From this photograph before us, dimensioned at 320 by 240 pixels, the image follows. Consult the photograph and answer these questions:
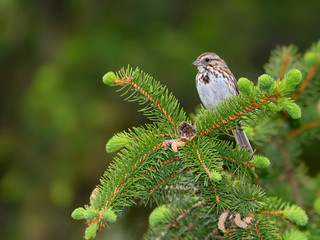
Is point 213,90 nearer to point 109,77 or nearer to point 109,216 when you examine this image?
point 109,77

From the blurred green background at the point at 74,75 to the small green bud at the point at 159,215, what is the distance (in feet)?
7.97

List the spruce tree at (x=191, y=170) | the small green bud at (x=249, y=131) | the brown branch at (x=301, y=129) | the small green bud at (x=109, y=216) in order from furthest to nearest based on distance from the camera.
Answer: the brown branch at (x=301, y=129), the small green bud at (x=249, y=131), the spruce tree at (x=191, y=170), the small green bud at (x=109, y=216)

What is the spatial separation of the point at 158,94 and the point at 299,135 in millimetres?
1155

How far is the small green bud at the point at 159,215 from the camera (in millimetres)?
1668

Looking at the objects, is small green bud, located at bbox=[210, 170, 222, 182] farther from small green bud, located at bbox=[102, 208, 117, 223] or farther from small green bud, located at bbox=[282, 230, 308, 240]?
small green bud, located at bbox=[282, 230, 308, 240]

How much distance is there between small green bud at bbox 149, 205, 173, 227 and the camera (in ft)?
5.47

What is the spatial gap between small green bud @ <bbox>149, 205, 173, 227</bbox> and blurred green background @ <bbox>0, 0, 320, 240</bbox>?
2431mm

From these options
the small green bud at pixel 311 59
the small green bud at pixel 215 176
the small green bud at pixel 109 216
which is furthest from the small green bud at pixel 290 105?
the small green bud at pixel 311 59

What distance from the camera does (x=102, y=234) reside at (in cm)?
336

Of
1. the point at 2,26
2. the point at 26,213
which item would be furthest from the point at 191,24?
the point at 26,213

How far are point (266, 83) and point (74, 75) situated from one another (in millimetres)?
3363

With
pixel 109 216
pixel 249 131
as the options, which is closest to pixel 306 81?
pixel 249 131

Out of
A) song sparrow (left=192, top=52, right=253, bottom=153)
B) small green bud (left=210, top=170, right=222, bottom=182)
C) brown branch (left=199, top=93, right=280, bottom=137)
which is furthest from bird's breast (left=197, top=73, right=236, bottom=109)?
small green bud (left=210, top=170, right=222, bottom=182)

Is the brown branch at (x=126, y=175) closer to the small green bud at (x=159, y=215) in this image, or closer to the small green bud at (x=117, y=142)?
the small green bud at (x=117, y=142)
